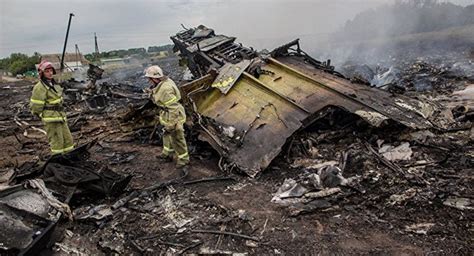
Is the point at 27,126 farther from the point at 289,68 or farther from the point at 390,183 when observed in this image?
the point at 390,183

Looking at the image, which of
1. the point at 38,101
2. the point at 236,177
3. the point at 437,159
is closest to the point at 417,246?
the point at 437,159

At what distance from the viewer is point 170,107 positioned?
552 cm

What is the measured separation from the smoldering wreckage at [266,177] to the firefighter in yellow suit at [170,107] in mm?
315

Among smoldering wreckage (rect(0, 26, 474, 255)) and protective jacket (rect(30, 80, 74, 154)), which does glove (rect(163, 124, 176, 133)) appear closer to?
smoldering wreckage (rect(0, 26, 474, 255))

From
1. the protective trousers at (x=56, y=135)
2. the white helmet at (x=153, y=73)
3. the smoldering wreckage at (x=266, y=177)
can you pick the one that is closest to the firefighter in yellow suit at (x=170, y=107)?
the white helmet at (x=153, y=73)

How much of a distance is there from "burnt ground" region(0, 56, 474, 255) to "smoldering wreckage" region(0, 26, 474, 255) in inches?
0.7

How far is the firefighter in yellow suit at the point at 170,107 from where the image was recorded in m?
5.50

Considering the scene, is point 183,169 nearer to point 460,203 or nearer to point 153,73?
point 153,73

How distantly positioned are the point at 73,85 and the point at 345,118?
10293 millimetres

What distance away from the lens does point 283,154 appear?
5605 mm

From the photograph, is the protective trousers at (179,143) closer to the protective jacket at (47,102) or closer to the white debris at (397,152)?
the protective jacket at (47,102)

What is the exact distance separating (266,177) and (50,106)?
334 centimetres

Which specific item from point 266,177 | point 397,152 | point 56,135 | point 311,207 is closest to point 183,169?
point 266,177

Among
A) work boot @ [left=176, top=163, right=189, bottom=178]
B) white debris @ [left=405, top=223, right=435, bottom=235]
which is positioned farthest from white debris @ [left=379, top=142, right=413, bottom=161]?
work boot @ [left=176, top=163, right=189, bottom=178]
